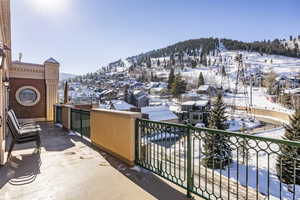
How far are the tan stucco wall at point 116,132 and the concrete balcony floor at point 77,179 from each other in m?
0.19

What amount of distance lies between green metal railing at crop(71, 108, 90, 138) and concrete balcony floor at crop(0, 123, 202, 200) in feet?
5.14

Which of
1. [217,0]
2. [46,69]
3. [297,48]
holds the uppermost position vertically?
[297,48]

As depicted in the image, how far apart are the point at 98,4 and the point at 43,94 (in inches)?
239

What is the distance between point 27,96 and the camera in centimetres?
1009

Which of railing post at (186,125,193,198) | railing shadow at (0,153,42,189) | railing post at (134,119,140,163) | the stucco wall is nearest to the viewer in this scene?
railing post at (186,125,193,198)

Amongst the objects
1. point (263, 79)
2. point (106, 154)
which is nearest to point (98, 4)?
point (106, 154)

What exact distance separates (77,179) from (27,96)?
930 centimetres

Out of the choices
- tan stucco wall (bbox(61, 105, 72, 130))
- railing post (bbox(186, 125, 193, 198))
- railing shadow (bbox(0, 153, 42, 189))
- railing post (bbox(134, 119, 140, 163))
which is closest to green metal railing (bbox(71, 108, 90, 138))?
tan stucco wall (bbox(61, 105, 72, 130))

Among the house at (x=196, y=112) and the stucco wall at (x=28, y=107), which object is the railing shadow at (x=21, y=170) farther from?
the house at (x=196, y=112)

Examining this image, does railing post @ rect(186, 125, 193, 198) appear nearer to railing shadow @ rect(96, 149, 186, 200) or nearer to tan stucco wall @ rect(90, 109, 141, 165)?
railing shadow @ rect(96, 149, 186, 200)

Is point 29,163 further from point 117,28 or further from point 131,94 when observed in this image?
point 131,94

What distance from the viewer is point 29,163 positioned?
3.64 metres

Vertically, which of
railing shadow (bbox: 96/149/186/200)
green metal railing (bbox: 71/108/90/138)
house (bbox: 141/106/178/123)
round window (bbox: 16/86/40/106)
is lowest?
house (bbox: 141/106/178/123)

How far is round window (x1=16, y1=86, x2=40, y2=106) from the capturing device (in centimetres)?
985
